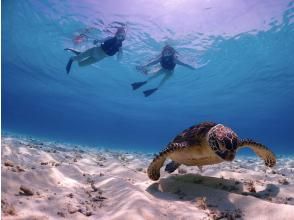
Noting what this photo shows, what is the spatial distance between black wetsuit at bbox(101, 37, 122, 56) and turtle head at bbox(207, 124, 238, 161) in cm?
851

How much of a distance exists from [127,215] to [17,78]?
5647cm

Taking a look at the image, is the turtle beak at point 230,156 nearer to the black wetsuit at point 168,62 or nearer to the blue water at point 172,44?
the black wetsuit at point 168,62

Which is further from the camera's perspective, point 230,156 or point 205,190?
point 205,190

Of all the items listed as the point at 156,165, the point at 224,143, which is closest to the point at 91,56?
the point at 156,165

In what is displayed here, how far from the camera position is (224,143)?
180 inches

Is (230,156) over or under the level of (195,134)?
under

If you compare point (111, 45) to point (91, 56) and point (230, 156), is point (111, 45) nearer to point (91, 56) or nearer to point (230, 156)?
point (91, 56)

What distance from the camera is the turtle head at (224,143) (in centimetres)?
452

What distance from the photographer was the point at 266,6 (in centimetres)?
2097

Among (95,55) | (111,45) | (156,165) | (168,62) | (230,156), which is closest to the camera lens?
(230,156)

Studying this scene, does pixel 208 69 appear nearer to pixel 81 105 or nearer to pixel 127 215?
pixel 127 215

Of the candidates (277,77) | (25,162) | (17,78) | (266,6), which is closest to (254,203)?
(25,162)

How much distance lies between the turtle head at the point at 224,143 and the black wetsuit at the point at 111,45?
8511 mm

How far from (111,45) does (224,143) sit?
911 centimetres
